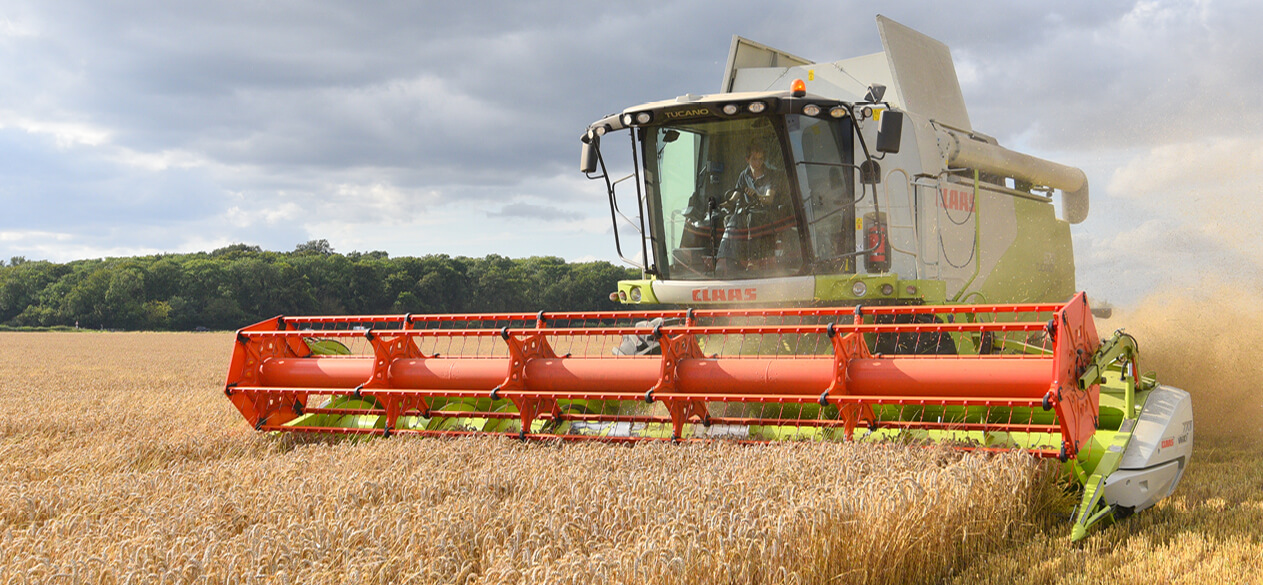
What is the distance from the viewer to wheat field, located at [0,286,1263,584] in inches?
85.1

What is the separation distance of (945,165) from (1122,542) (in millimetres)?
3489

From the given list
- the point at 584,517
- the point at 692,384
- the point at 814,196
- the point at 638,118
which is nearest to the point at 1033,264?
the point at 814,196

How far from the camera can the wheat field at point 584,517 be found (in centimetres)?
216

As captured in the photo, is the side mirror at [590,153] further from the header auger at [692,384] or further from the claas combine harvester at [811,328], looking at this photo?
the header auger at [692,384]

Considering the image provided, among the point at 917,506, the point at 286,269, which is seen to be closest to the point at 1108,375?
the point at 917,506

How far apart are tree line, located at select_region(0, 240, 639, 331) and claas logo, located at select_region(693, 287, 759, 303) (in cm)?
2852

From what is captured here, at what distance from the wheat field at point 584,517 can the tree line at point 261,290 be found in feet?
99.5

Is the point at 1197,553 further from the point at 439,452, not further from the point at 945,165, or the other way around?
the point at 945,165

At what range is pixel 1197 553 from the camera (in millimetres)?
2822

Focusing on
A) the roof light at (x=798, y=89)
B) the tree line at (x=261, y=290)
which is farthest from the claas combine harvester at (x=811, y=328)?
the tree line at (x=261, y=290)

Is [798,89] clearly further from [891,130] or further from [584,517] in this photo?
[584,517]

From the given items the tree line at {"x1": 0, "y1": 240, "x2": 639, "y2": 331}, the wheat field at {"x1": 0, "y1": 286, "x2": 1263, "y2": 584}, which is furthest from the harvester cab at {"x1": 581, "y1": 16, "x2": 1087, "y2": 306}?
A: the tree line at {"x1": 0, "y1": 240, "x2": 639, "y2": 331}

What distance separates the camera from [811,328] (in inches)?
153

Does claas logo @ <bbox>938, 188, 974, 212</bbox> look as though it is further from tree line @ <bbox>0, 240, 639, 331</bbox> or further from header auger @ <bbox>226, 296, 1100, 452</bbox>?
tree line @ <bbox>0, 240, 639, 331</bbox>
